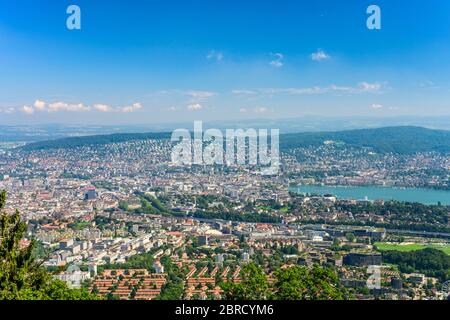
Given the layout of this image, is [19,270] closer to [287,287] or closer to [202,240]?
[287,287]

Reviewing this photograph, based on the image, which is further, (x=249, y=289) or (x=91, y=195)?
(x=91, y=195)

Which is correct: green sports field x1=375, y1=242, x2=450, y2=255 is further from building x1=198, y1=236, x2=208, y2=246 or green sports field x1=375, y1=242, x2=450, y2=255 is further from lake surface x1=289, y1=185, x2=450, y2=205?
lake surface x1=289, y1=185, x2=450, y2=205

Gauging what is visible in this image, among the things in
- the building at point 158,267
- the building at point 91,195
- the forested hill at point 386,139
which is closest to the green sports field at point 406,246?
the building at point 158,267

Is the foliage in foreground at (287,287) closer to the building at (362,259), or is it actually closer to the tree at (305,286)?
the tree at (305,286)

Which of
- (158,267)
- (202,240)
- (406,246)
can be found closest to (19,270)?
(158,267)

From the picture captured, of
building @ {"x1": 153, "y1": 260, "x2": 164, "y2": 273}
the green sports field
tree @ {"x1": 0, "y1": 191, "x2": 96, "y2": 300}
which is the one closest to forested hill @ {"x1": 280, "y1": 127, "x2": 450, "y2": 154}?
the green sports field

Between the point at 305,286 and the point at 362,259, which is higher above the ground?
the point at 305,286

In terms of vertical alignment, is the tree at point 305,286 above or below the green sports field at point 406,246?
above
